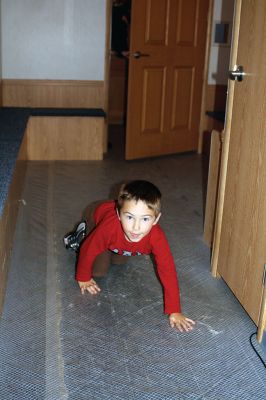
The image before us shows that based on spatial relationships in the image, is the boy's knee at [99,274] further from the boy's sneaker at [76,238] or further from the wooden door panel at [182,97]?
the wooden door panel at [182,97]

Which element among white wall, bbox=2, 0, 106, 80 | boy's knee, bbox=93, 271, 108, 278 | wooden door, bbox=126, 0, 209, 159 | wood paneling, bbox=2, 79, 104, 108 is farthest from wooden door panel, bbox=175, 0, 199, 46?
boy's knee, bbox=93, 271, 108, 278

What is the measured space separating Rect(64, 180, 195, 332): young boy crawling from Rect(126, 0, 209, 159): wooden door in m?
2.42

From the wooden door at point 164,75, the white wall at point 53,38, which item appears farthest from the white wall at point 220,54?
the white wall at point 53,38

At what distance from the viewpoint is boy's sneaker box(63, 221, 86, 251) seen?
2561mm

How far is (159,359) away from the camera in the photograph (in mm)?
1816

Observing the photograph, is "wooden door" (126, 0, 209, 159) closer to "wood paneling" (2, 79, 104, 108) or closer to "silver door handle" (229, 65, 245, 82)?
"wood paneling" (2, 79, 104, 108)

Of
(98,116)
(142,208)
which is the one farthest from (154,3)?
(142,208)

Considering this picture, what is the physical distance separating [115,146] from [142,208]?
11.9 ft

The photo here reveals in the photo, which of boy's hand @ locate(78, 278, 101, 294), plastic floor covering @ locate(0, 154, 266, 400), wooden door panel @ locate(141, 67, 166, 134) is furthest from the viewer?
wooden door panel @ locate(141, 67, 166, 134)

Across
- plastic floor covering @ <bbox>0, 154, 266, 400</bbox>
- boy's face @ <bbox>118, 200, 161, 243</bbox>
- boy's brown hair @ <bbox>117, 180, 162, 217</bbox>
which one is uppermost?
boy's brown hair @ <bbox>117, 180, 162, 217</bbox>

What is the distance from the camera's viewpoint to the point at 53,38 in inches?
188

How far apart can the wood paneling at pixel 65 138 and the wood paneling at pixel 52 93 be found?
413 mm

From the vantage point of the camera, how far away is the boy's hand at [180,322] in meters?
2.02

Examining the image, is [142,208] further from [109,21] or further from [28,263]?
[109,21]
